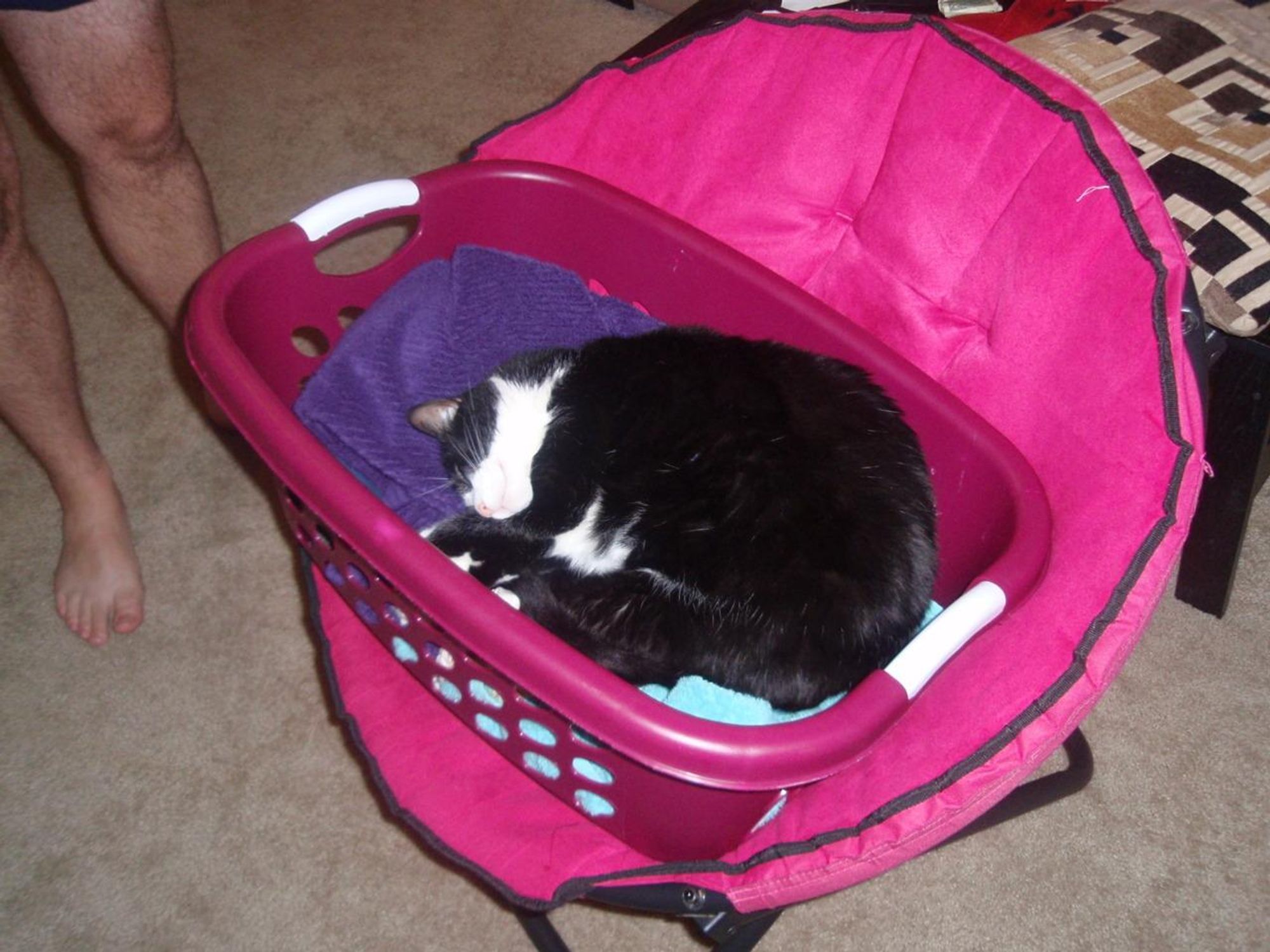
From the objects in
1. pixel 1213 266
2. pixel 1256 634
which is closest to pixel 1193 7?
pixel 1213 266

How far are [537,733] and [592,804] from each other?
0.09m

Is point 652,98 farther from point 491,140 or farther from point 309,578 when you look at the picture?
point 309,578

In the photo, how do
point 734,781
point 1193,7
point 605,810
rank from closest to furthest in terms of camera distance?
point 734,781 → point 605,810 → point 1193,7

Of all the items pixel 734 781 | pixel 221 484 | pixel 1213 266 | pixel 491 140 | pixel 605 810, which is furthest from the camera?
pixel 221 484

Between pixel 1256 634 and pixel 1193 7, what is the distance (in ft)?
Result: 2.65

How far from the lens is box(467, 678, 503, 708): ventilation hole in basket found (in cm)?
81

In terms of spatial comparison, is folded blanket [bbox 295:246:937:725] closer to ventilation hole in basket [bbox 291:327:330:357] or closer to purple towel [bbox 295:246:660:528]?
purple towel [bbox 295:246:660:528]

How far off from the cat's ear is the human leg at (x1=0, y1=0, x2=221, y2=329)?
420 mm

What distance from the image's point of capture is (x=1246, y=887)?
1089mm

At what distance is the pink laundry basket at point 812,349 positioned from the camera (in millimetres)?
731

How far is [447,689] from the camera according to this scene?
34.5 inches

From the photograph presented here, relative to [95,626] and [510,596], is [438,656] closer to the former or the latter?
[510,596]

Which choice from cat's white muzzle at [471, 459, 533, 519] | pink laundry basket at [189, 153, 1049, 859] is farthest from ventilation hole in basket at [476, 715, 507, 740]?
cat's white muzzle at [471, 459, 533, 519]

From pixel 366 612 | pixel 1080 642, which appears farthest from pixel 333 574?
pixel 1080 642
